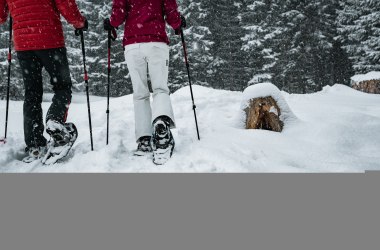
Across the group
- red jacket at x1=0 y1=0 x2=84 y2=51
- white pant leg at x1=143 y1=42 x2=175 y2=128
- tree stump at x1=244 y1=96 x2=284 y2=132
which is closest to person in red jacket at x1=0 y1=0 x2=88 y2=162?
red jacket at x1=0 y1=0 x2=84 y2=51

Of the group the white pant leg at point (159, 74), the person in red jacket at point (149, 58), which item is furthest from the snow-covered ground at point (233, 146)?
the white pant leg at point (159, 74)

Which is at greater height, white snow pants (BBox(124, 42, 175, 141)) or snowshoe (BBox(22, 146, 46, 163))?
white snow pants (BBox(124, 42, 175, 141))

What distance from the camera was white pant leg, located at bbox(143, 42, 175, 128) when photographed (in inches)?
164

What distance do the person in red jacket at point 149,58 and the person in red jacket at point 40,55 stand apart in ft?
2.08

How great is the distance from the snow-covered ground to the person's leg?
0.38m

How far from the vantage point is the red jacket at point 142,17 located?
163 inches

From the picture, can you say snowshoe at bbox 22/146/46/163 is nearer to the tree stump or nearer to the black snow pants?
the black snow pants

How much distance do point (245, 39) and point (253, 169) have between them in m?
21.0

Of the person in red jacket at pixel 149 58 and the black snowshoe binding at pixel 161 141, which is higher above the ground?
the person in red jacket at pixel 149 58

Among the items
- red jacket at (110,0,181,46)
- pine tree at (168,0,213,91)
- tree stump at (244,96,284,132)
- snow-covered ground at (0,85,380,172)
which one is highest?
pine tree at (168,0,213,91)

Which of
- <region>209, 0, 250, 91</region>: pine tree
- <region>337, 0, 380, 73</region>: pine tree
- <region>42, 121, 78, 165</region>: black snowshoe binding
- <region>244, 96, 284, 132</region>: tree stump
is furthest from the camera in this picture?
<region>209, 0, 250, 91</region>: pine tree

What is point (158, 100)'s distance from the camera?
4.23 meters

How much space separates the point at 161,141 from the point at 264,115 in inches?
94.0

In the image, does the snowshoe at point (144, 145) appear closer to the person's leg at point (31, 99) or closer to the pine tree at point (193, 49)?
the person's leg at point (31, 99)
